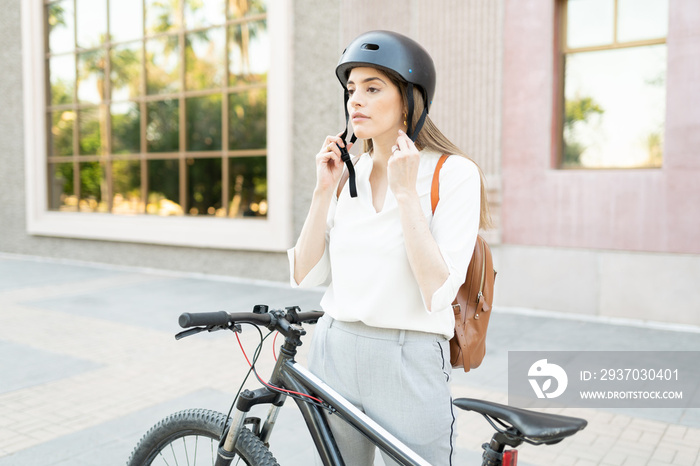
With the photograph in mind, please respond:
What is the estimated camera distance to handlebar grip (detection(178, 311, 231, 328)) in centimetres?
175

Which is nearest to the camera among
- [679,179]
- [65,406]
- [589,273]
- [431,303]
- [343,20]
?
[431,303]

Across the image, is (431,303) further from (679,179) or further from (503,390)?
(679,179)

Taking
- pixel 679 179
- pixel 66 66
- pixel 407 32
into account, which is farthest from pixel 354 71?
pixel 66 66

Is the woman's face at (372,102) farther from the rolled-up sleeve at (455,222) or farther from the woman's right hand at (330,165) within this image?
the rolled-up sleeve at (455,222)

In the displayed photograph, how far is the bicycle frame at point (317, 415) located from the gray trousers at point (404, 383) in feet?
0.18

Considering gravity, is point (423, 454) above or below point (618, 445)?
above

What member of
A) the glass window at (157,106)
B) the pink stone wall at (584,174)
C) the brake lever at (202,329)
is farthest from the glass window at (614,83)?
the brake lever at (202,329)

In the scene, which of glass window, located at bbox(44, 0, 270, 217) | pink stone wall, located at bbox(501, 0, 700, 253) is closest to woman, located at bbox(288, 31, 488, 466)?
pink stone wall, located at bbox(501, 0, 700, 253)

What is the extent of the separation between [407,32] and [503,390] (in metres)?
4.94

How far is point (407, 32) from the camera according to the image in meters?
8.08

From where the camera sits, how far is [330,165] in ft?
6.61

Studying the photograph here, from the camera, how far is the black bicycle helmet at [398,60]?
182cm

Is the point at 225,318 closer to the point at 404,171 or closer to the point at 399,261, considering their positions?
the point at 399,261

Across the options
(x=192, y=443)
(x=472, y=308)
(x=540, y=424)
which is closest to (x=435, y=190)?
(x=472, y=308)
